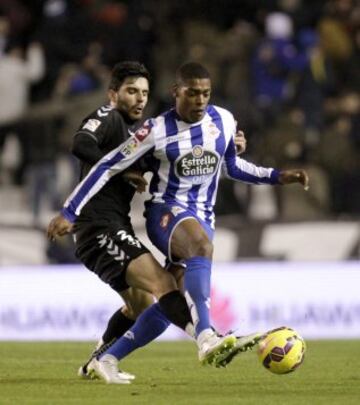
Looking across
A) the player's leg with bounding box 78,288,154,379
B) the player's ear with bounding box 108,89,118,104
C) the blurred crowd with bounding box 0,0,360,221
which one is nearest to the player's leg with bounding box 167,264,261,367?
the player's leg with bounding box 78,288,154,379

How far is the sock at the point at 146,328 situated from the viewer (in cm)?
852

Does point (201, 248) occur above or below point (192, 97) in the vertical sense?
below

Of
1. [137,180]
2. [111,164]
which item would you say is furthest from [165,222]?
[111,164]

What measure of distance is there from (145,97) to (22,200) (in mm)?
7785

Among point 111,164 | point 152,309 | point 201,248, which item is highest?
point 111,164

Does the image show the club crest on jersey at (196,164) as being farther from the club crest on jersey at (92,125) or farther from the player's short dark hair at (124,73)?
the player's short dark hair at (124,73)

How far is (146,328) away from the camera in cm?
853

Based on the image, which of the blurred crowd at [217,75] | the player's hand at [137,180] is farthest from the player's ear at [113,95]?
the blurred crowd at [217,75]

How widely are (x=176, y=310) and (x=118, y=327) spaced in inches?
37.6

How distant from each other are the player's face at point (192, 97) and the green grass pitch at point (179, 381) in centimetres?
162

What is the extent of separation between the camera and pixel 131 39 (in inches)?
714

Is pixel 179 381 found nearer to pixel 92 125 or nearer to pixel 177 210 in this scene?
pixel 177 210

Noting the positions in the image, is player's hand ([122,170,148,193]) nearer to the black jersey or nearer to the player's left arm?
the black jersey

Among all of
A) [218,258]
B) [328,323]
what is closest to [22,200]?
[218,258]
